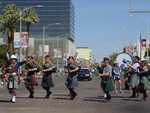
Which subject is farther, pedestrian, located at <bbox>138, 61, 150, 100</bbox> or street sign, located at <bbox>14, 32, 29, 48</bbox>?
street sign, located at <bbox>14, 32, 29, 48</bbox>

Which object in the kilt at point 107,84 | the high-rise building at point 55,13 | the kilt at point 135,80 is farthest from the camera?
the high-rise building at point 55,13

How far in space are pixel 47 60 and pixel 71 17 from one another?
6508 inches

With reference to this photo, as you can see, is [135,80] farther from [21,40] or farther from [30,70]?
[21,40]

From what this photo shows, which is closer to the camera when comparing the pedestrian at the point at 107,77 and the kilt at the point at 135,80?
the pedestrian at the point at 107,77

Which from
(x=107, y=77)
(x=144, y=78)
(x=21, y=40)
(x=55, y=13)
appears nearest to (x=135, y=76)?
(x=144, y=78)

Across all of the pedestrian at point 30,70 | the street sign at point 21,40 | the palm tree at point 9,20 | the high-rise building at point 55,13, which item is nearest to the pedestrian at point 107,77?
the pedestrian at point 30,70

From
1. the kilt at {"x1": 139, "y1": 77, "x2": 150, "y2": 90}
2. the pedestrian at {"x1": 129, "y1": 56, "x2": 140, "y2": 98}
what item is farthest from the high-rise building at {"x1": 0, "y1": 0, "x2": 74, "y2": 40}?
the kilt at {"x1": 139, "y1": 77, "x2": 150, "y2": 90}

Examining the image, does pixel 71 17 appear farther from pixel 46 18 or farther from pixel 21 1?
pixel 21 1

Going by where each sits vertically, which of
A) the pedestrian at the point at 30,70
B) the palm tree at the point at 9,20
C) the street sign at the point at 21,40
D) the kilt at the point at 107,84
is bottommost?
the kilt at the point at 107,84

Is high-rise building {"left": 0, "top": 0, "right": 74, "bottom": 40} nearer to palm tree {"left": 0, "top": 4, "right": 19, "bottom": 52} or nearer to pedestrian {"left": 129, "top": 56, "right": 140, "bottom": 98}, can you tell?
palm tree {"left": 0, "top": 4, "right": 19, "bottom": 52}

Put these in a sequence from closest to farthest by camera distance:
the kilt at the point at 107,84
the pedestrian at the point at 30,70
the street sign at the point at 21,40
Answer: the pedestrian at the point at 30,70
the kilt at the point at 107,84
the street sign at the point at 21,40

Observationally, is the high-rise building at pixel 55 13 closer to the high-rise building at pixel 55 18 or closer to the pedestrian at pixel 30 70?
the high-rise building at pixel 55 18

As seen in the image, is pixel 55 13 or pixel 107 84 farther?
pixel 55 13

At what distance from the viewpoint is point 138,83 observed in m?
A: 25.8
